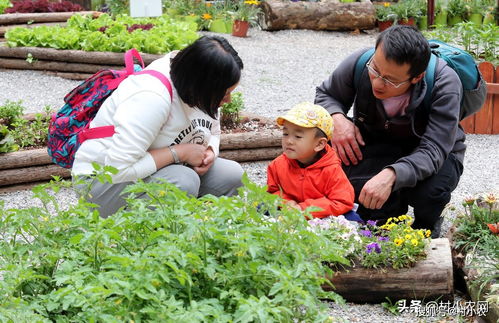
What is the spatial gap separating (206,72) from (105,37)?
4986 millimetres

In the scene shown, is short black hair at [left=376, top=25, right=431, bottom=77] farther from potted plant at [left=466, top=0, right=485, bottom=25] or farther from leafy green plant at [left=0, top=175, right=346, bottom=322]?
potted plant at [left=466, top=0, right=485, bottom=25]

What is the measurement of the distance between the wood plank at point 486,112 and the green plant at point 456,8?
6098mm

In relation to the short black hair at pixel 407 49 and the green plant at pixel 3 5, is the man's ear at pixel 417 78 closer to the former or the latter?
the short black hair at pixel 407 49

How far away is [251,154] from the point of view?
6258mm

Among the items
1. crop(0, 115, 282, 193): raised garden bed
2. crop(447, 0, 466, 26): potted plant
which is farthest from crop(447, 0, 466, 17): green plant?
crop(0, 115, 282, 193): raised garden bed

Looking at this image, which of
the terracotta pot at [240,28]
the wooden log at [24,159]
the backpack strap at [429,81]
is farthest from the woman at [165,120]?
the terracotta pot at [240,28]

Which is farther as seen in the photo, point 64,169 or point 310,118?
point 64,169

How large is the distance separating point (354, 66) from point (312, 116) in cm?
51

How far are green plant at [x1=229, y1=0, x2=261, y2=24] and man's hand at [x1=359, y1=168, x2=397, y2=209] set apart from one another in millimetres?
7643

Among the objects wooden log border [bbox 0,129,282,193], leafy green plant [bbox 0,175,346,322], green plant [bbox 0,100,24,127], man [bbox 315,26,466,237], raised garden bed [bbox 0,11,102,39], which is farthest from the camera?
raised garden bed [bbox 0,11,102,39]

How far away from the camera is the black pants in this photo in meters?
4.44

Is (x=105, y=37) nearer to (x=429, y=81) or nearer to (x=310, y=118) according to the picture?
(x=310, y=118)

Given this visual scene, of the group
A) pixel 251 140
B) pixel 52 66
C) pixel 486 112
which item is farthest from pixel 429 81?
pixel 52 66

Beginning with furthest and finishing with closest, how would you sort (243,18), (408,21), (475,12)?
1. (475,12)
2. (408,21)
3. (243,18)
